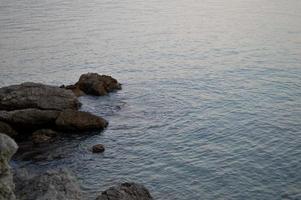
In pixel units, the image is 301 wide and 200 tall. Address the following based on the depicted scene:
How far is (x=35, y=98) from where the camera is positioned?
37.8 metres

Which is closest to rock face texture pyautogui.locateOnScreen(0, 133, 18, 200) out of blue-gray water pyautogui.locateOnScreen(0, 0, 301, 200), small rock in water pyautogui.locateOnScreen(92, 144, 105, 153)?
blue-gray water pyautogui.locateOnScreen(0, 0, 301, 200)

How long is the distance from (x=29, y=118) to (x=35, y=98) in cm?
266

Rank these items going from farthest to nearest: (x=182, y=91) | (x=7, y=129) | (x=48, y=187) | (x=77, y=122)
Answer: (x=182, y=91), (x=77, y=122), (x=7, y=129), (x=48, y=187)

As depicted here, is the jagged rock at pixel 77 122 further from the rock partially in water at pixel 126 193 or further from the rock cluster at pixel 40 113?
the rock partially in water at pixel 126 193

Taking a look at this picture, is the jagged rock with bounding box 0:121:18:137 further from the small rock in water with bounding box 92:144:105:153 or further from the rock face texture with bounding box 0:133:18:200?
the rock face texture with bounding box 0:133:18:200

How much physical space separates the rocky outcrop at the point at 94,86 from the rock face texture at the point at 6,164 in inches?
1142

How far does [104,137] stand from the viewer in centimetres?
3556

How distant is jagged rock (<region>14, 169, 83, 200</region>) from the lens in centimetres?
2280

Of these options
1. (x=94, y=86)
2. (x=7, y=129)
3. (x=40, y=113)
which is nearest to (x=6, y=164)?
(x=7, y=129)

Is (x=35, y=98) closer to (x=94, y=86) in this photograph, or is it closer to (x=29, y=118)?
(x=29, y=118)

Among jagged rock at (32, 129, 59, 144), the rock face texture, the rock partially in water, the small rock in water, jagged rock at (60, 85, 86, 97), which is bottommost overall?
the small rock in water

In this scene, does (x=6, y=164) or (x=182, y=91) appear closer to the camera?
(x=6, y=164)

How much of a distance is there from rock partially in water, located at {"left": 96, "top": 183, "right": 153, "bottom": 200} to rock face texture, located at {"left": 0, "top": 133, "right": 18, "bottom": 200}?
713 centimetres

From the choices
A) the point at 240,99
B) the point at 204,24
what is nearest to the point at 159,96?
the point at 240,99
